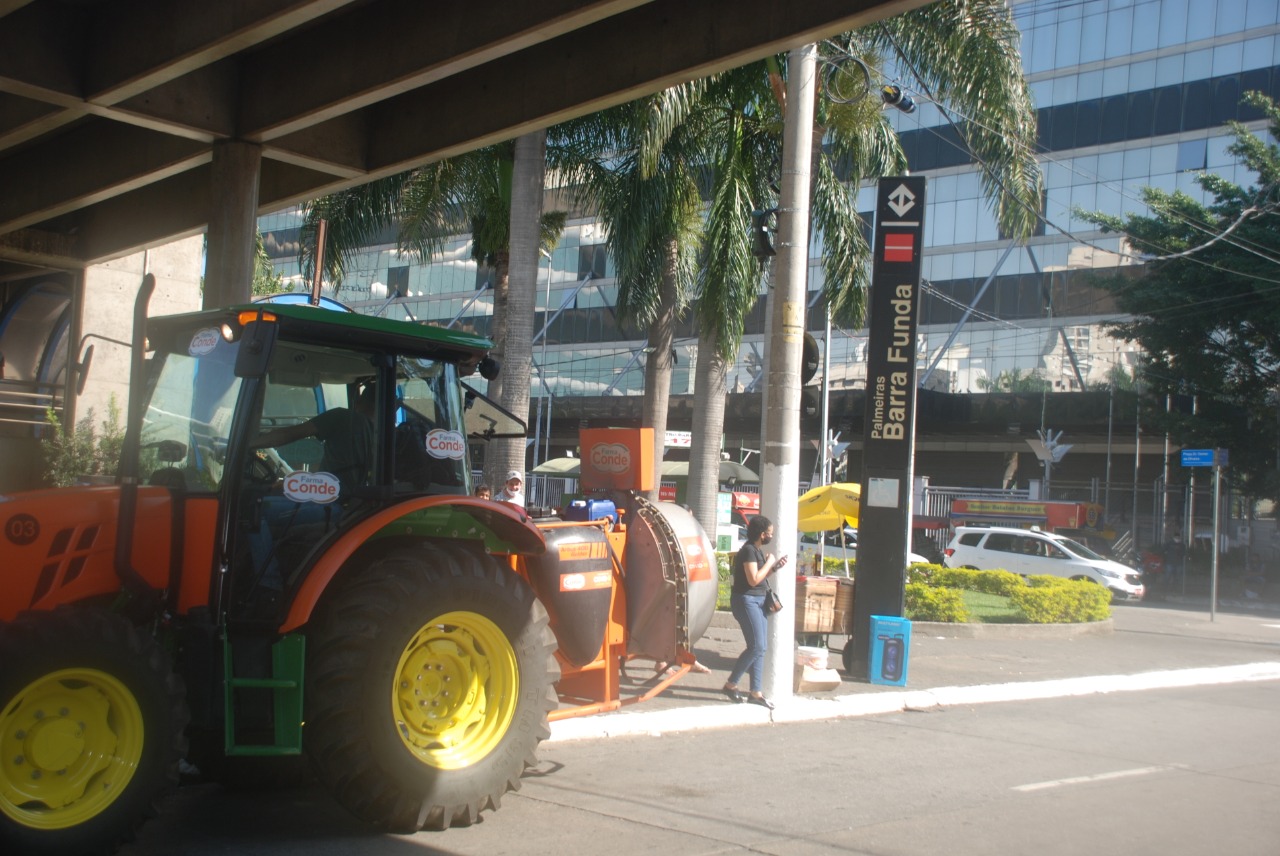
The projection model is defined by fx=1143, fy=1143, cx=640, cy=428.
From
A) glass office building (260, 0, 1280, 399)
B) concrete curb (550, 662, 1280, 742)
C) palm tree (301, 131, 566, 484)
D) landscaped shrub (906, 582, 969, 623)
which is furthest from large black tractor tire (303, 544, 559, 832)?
glass office building (260, 0, 1280, 399)

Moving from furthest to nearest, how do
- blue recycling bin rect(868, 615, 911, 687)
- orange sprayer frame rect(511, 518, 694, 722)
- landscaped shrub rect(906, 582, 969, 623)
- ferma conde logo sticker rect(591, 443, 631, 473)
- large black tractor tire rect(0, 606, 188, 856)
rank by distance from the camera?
landscaped shrub rect(906, 582, 969, 623), blue recycling bin rect(868, 615, 911, 687), ferma conde logo sticker rect(591, 443, 631, 473), orange sprayer frame rect(511, 518, 694, 722), large black tractor tire rect(0, 606, 188, 856)

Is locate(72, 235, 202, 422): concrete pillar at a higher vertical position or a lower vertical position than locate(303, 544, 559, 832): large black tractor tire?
higher

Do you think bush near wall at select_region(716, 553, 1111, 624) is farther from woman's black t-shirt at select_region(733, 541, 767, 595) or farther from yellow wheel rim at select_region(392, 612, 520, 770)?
yellow wheel rim at select_region(392, 612, 520, 770)

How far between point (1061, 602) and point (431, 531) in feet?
50.0

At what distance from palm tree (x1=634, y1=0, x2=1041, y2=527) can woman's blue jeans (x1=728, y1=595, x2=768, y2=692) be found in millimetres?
8157

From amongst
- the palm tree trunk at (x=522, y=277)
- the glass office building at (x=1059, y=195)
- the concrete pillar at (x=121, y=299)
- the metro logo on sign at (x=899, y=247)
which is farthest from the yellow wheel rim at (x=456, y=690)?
the glass office building at (x=1059, y=195)

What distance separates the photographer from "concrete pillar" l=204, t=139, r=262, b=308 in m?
11.8

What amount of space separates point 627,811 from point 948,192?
43.1m

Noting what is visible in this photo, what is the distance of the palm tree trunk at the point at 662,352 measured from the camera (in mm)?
20328

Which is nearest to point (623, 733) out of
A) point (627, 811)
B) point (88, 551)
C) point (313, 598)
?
point (627, 811)

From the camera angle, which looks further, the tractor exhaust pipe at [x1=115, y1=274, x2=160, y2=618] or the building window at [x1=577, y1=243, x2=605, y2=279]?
the building window at [x1=577, y1=243, x2=605, y2=279]

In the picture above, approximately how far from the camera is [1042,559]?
95.7 ft

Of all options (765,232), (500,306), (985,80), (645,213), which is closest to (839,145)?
(985,80)

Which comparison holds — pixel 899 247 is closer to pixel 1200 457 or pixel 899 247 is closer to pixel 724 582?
pixel 724 582
